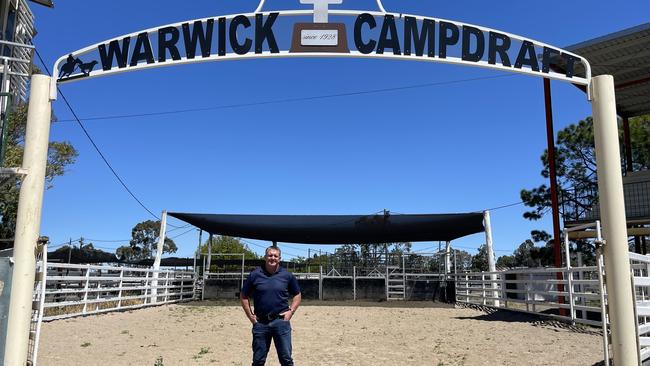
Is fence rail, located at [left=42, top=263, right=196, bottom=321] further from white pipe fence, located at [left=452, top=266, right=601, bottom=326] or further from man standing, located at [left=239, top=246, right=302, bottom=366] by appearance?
white pipe fence, located at [left=452, top=266, right=601, bottom=326]

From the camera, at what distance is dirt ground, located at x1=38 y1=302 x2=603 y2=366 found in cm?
780

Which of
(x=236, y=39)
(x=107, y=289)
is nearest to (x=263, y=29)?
(x=236, y=39)

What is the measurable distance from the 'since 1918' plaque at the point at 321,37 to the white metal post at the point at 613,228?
2529 mm

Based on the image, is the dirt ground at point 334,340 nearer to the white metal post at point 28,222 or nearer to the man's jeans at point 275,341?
the man's jeans at point 275,341

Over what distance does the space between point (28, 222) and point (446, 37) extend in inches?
169

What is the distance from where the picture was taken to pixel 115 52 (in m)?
5.38

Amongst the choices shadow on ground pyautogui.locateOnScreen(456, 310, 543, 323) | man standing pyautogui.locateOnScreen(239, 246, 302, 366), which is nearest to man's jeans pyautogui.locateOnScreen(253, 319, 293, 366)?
man standing pyautogui.locateOnScreen(239, 246, 302, 366)

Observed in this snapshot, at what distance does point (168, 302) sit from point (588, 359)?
15.6 m

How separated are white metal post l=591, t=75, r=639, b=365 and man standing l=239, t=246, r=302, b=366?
2.97 m

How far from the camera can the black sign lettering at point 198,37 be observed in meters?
5.35

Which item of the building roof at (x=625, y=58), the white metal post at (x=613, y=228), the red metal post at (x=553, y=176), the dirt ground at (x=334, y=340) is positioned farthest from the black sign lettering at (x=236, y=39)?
the building roof at (x=625, y=58)

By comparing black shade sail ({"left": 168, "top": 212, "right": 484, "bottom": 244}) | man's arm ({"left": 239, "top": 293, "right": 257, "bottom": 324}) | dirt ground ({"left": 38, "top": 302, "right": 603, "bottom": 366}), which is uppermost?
black shade sail ({"left": 168, "top": 212, "right": 484, "bottom": 244})

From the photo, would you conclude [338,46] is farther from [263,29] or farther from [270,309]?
[270,309]

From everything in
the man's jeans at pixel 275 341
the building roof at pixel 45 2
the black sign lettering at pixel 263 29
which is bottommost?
the man's jeans at pixel 275 341
